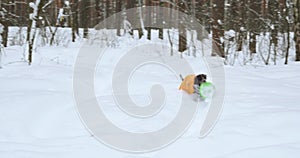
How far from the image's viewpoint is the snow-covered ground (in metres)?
2.15

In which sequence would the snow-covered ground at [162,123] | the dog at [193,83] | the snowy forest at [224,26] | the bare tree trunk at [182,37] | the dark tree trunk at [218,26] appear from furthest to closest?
the bare tree trunk at [182,37]
the dark tree trunk at [218,26]
the snowy forest at [224,26]
the dog at [193,83]
the snow-covered ground at [162,123]

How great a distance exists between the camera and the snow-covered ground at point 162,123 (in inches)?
84.7

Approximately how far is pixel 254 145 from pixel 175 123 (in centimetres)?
75

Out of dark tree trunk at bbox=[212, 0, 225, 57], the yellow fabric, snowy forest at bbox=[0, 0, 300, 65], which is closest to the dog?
the yellow fabric

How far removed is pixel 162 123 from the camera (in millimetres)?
2781

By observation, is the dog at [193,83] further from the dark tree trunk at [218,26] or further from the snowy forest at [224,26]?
the dark tree trunk at [218,26]

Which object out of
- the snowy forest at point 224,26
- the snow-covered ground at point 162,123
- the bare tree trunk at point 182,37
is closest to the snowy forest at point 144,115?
the snow-covered ground at point 162,123

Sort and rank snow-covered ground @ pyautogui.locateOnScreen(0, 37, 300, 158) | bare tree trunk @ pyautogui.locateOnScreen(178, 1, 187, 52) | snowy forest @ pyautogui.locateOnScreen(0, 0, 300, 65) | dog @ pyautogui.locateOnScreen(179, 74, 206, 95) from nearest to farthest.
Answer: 1. snow-covered ground @ pyautogui.locateOnScreen(0, 37, 300, 158)
2. dog @ pyautogui.locateOnScreen(179, 74, 206, 95)
3. snowy forest @ pyautogui.locateOnScreen(0, 0, 300, 65)
4. bare tree trunk @ pyautogui.locateOnScreen(178, 1, 187, 52)

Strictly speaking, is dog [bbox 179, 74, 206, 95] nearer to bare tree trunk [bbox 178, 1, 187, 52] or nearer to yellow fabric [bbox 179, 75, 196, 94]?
yellow fabric [bbox 179, 75, 196, 94]

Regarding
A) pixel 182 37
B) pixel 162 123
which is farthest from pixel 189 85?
pixel 182 37

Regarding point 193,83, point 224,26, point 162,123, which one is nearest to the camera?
point 162,123

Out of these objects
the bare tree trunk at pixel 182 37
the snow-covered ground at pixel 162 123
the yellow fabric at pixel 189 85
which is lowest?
the snow-covered ground at pixel 162 123

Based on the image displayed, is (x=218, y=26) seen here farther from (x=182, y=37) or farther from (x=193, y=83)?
(x=193, y=83)

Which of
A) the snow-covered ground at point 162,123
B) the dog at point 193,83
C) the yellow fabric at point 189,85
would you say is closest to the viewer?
the snow-covered ground at point 162,123
